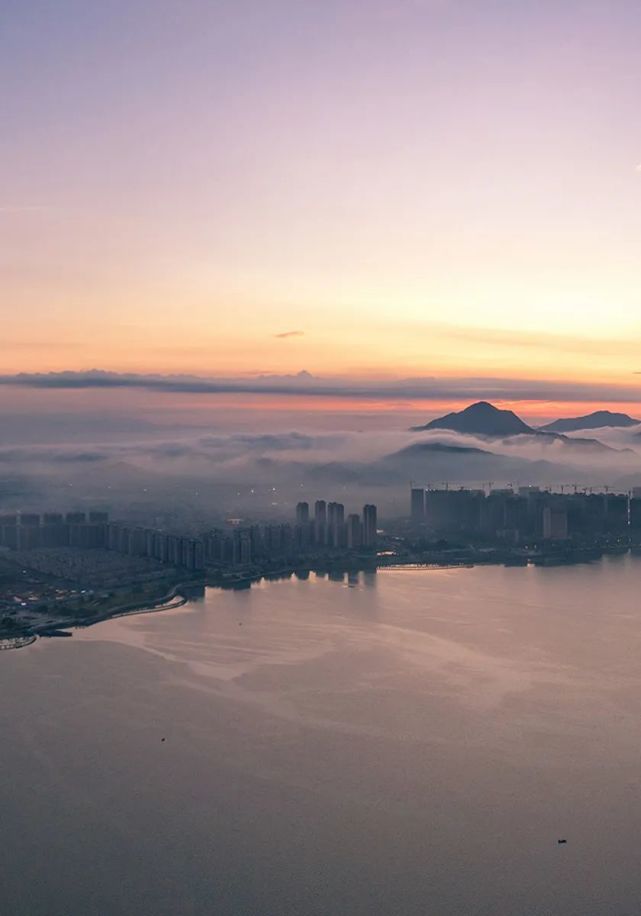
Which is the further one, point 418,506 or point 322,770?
point 418,506

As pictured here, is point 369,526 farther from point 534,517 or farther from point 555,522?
point 555,522

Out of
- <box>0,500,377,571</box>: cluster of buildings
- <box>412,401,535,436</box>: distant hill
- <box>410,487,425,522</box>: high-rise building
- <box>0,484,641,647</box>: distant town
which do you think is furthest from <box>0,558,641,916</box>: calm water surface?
<box>412,401,535,436</box>: distant hill

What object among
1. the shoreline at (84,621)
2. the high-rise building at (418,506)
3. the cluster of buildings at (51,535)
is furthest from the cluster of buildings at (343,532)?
the shoreline at (84,621)

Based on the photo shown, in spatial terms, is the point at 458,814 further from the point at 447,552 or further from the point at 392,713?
the point at 447,552

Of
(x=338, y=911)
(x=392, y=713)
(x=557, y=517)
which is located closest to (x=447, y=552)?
(x=557, y=517)

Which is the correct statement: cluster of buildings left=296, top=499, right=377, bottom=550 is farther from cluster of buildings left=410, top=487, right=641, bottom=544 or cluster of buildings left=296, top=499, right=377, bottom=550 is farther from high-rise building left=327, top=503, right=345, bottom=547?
cluster of buildings left=410, top=487, right=641, bottom=544

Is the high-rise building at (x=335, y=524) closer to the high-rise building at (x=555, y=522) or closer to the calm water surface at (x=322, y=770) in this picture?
the high-rise building at (x=555, y=522)

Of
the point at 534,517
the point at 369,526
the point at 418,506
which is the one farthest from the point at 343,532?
the point at 418,506
